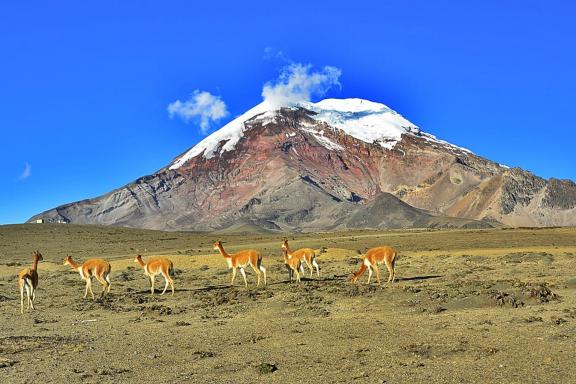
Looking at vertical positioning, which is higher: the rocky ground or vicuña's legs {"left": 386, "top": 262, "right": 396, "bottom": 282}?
vicuña's legs {"left": 386, "top": 262, "right": 396, "bottom": 282}

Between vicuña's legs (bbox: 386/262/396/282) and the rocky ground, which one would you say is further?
vicuña's legs (bbox: 386/262/396/282)

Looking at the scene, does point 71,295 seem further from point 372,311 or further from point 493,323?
point 493,323

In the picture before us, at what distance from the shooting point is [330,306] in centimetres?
2280

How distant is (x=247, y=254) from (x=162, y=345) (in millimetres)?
13533

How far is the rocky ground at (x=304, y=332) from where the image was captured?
13.0 m

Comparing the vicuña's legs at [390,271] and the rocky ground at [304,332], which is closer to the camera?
the rocky ground at [304,332]

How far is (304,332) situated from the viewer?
58.3 ft

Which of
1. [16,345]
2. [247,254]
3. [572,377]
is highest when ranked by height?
[247,254]

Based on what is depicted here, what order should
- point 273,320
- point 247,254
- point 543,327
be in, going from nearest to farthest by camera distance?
point 543,327, point 273,320, point 247,254

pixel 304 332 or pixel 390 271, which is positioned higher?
pixel 390 271


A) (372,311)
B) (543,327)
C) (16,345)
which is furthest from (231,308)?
(543,327)

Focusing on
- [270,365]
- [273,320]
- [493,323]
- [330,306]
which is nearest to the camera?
[270,365]

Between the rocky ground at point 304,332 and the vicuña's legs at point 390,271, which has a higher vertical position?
the vicuña's legs at point 390,271

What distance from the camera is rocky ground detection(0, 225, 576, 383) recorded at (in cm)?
1301
